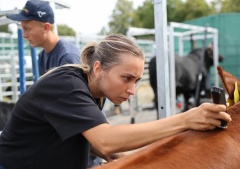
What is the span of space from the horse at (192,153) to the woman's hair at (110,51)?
0.50 m

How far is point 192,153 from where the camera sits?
44.0 inches

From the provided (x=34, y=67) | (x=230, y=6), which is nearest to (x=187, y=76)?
(x=34, y=67)

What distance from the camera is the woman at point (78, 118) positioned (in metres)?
1.40

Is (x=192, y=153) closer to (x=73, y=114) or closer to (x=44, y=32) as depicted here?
(x=73, y=114)

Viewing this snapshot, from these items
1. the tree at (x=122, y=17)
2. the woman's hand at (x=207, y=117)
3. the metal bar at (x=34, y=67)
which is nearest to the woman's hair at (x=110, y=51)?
the woman's hand at (x=207, y=117)

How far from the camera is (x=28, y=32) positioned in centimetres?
301

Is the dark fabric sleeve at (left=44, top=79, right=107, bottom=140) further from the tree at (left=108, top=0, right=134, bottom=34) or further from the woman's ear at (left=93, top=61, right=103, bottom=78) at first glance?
the tree at (left=108, top=0, right=134, bottom=34)

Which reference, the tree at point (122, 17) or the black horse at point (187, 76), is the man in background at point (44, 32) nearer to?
the black horse at point (187, 76)

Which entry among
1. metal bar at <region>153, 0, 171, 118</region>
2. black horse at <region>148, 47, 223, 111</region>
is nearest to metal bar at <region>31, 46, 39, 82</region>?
metal bar at <region>153, 0, 171, 118</region>

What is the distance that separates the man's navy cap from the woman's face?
1493 mm

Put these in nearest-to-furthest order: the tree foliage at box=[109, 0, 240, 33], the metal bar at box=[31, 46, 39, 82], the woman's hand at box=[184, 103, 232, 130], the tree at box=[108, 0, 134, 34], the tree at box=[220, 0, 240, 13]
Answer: the woman's hand at box=[184, 103, 232, 130] → the metal bar at box=[31, 46, 39, 82] → the tree at box=[220, 0, 240, 13] → the tree foliage at box=[109, 0, 240, 33] → the tree at box=[108, 0, 134, 34]

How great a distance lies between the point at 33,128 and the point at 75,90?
30 centimetres

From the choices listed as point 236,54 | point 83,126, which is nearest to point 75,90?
point 83,126

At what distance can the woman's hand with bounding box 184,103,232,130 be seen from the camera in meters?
1.22
